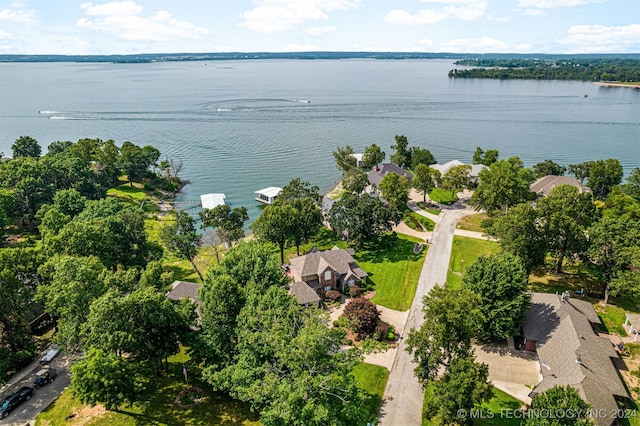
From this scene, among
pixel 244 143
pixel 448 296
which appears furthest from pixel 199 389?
pixel 244 143

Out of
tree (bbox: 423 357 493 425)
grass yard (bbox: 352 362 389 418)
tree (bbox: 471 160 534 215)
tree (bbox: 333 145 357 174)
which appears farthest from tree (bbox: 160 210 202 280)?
tree (bbox: 333 145 357 174)

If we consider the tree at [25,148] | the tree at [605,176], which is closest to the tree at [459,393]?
the tree at [605,176]

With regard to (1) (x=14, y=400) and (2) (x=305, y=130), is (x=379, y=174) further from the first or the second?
(1) (x=14, y=400)

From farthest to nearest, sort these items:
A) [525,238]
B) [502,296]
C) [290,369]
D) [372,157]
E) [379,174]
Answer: [372,157], [379,174], [525,238], [502,296], [290,369]

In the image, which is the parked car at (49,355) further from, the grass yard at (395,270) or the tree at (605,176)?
the tree at (605,176)

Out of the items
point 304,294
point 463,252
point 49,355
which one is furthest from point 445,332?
point 49,355

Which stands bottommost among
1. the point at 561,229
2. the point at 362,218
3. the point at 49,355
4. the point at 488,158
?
the point at 49,355
